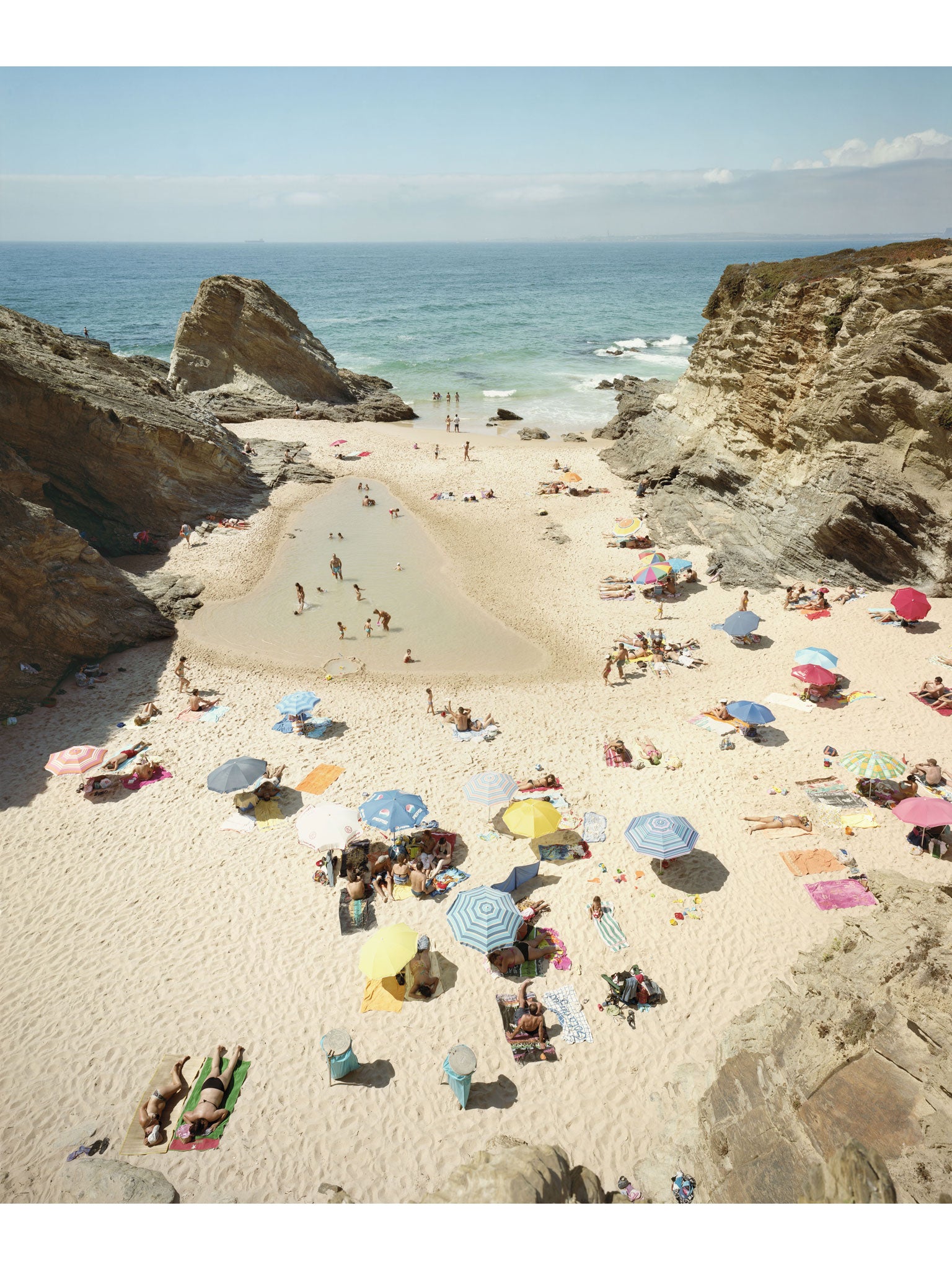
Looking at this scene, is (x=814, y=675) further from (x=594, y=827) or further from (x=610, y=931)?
(x=610, y=931)

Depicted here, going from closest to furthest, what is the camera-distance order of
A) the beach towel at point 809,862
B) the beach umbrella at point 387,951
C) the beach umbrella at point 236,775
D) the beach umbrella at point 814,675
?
the beach umbrella at point 387,951 < the beach towel at point 809,862 < the beach umbrella at point 236,775 < the beach umbrella at point 814,675

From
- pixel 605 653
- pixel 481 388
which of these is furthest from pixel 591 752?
pixel 481 388

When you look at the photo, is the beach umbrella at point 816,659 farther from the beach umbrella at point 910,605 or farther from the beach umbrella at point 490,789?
the beach umbrella at point 490,789

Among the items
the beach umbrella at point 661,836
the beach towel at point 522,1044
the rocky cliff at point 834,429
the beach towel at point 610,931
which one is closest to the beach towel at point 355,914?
the beach towel at point 522,1044

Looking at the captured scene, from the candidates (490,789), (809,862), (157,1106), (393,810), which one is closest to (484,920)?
(393,810)

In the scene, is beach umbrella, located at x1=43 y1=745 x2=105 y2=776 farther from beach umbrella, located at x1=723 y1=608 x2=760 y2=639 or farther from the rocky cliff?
the rocky cliff

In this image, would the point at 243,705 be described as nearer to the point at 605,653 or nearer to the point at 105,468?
the point at 605,653
